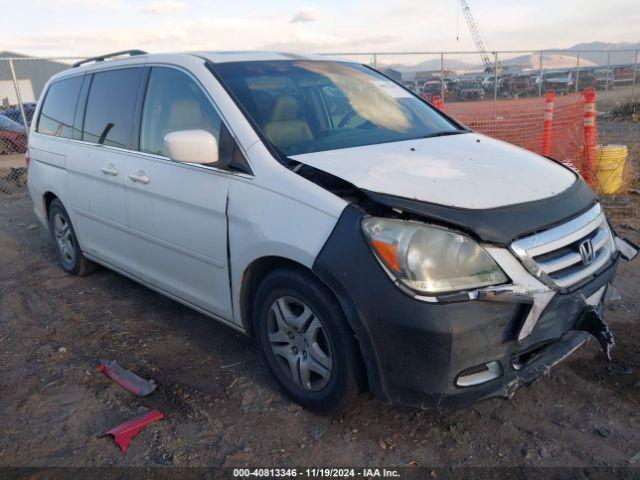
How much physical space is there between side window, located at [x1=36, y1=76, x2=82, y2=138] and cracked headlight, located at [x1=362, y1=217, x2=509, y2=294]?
140 inches

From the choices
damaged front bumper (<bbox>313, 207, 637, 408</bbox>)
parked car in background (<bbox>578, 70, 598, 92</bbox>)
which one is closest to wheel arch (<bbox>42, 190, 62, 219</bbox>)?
damaged front bumper (<bbox>313, 207, 637, 408</bbox>)

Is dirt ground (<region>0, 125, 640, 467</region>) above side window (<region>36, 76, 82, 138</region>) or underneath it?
underneath

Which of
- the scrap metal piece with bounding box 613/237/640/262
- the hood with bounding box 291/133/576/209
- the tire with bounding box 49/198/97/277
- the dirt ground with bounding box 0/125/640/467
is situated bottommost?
the dirt ground with bounding box 0/125/640/467

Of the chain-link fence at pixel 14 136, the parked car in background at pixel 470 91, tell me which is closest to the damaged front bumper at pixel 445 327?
the chain-link fence at pixel 14 136

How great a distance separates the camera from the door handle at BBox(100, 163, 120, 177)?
4.02 m

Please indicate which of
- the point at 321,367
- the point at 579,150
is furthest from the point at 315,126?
the point at 579,150

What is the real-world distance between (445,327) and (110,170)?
281 centimetres

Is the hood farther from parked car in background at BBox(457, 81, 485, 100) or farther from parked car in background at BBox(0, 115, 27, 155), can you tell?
parked car in background at BBox(457, 81, 485, 100)

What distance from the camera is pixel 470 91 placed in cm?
1700

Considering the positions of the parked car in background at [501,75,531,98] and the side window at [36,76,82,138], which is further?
the parked car in background at [501,75,531,98]

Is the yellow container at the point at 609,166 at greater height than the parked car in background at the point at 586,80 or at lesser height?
lesser

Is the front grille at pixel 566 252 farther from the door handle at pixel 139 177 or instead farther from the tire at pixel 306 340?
the door handle at pixel 139 177

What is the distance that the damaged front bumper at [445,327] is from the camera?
91.0 inches

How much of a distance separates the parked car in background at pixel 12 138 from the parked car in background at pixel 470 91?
1163 centimetres
